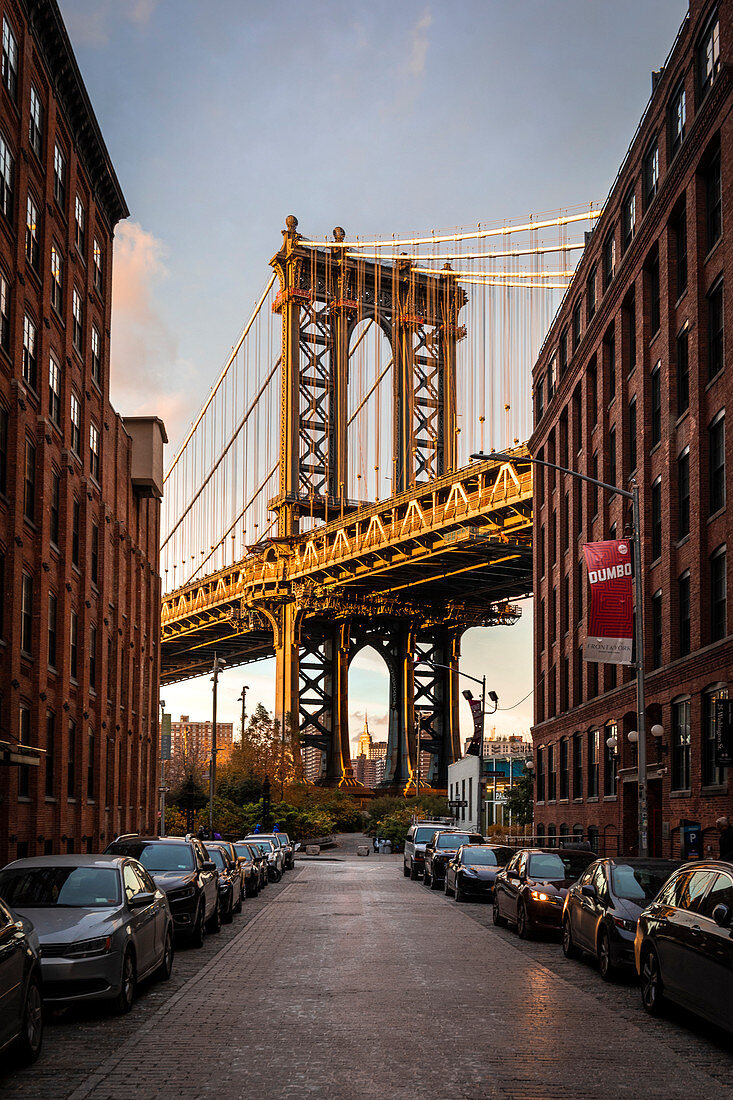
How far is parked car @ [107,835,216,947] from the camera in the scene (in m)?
19.1

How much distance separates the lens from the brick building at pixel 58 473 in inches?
1136

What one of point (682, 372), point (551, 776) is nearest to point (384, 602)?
point (551, 776)

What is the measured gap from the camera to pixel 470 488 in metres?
68.0

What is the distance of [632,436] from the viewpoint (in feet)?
119

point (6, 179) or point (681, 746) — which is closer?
point (6, 179)

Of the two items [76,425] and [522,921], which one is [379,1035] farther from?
[76,425]

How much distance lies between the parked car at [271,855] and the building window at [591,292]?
19.6 m

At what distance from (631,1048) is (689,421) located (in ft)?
67.3

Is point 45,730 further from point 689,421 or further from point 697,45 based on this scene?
point 697,45

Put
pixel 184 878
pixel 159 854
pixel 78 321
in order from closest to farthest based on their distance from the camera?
pixel 184 878, pixel 159 854, pixel 78 321

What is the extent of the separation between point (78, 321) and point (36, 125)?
21.5 ft

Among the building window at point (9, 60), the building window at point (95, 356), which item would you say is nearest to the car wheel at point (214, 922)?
the building window at point (9, 60)

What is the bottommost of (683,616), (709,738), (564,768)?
(564,768)

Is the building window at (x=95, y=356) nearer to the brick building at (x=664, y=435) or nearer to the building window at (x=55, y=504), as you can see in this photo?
the building window at (x=55, y=504)
